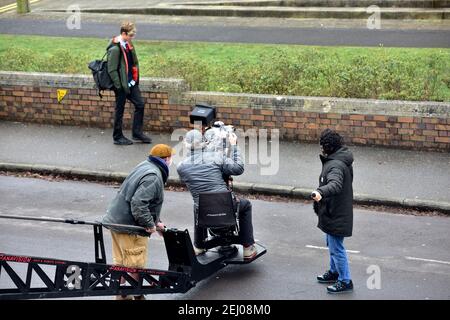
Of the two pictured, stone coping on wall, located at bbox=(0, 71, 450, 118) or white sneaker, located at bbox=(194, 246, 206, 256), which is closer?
white sneaker, located at bbox=(194, 246, 206, 256)

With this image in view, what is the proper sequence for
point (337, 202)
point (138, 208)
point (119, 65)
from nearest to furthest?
1. point (138, 208)
2. point (337, 202)
3. point (119, 65)

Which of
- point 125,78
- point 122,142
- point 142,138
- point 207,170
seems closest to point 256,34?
point 142,138

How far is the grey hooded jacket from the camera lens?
9.84 meters

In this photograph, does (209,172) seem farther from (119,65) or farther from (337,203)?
(119,65)

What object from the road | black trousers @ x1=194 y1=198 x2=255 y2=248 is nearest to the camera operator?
black trousers @ x1=194 y1=198 x2=255 y2=248

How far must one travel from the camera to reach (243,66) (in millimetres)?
16141

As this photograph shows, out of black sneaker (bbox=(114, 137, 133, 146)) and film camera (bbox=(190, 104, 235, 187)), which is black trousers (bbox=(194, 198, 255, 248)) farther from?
black sneaker (bbox=(114, 137, 133, 146))

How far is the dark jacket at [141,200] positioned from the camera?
29.5 feet

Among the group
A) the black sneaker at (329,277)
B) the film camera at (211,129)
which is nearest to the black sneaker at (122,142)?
the film camera at (211,129)

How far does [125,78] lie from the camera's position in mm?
14336

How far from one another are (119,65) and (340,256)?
5.91m

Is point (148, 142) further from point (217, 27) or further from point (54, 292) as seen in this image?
point (217, 27)

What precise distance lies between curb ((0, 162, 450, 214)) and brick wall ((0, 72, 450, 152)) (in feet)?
6.08
